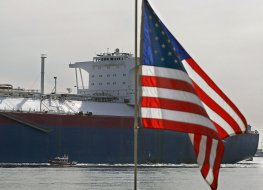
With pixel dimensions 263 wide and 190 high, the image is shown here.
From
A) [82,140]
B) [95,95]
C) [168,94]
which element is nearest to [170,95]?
[168,94]

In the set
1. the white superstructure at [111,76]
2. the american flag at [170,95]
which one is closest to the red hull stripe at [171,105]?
the american flag at [170,95]

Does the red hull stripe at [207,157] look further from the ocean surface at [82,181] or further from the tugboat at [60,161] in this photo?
the tugboat at [60,161]

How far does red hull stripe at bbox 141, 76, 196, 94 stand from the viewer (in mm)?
12719

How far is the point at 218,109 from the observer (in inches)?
526

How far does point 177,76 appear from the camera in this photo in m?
12.8

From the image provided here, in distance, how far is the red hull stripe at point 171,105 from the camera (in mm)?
12648

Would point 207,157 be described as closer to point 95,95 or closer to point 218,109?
point 218,109

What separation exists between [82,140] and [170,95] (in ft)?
165

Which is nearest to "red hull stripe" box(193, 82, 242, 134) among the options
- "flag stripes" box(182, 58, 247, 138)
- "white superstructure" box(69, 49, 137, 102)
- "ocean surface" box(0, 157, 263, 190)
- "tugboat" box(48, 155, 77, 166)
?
"flag stripes" box(182, 58, 247, 138)

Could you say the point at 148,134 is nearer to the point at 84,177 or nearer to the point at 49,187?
the point at 84,177

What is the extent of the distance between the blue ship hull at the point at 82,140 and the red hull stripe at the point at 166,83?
4678 centimetres

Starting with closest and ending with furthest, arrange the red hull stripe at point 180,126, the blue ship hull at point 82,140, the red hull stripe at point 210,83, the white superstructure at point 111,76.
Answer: the red hull stripe at point 180,126, the red hull stripe at point 210,83, the blue ship hull at point 82,140, the white superstructure at point 111,76

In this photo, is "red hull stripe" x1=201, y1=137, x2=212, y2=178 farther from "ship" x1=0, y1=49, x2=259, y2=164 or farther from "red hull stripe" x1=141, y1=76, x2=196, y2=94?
"ship" x1=0, y1=49, x2=259, y2=164

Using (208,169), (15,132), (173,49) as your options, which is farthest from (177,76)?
(15,132)
